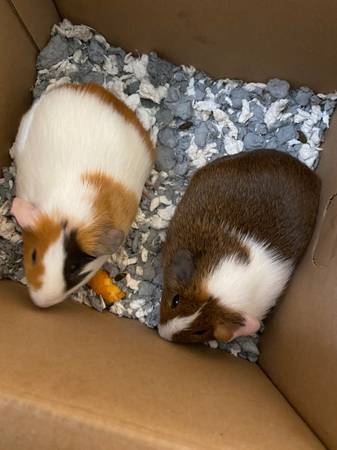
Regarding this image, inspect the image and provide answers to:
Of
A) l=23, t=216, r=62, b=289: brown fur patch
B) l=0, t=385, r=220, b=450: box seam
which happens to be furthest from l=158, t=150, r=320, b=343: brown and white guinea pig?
l=0, t=385, r=220, b=450: box seam

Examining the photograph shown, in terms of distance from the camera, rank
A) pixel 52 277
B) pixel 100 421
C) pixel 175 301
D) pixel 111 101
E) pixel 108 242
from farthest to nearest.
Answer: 1. pixel 111 101
2. pixel 175 301
3. pixel 108 242
4. pixel 52 277
5. pixel 100 421

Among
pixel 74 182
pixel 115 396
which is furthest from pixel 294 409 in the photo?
pixel 74 182

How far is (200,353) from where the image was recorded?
2426 mm

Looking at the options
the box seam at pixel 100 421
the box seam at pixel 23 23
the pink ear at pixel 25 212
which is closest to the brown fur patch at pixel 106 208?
the pink ear at pixel 25 212

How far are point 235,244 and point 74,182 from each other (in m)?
0.68

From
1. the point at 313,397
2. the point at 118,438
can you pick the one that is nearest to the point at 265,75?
the point at 313,397

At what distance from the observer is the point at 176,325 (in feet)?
7.62

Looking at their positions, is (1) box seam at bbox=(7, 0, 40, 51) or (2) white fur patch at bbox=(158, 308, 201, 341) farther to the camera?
(1) box seam at bbox=(7, 0, 40, 51)

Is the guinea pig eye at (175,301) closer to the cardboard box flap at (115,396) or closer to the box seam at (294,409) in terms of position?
the cardboard box flap at (115,396)

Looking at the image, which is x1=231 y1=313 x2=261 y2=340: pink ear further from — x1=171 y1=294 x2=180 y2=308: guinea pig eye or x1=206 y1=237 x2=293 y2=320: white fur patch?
x1=171 y1=294 x2=180 y2=308: guinea pig eye

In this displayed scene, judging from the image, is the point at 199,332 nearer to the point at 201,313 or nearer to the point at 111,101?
the point at 201,313

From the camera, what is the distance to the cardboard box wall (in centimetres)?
169

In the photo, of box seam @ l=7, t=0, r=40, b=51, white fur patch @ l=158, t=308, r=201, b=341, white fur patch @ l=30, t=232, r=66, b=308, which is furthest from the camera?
box seam @ l=7, t=0, r=40, b=51

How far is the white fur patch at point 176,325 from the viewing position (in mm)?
2309
